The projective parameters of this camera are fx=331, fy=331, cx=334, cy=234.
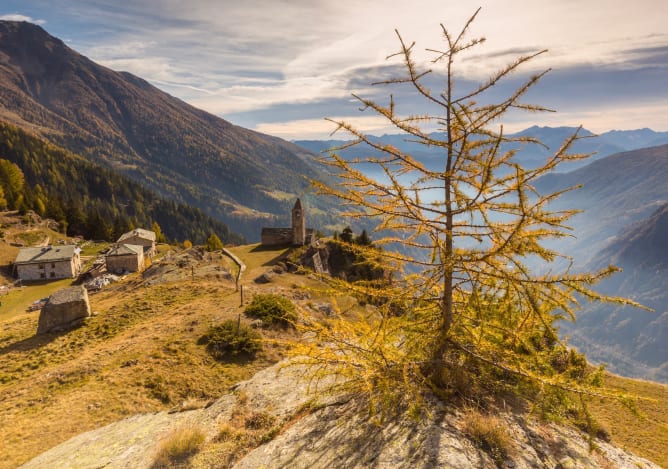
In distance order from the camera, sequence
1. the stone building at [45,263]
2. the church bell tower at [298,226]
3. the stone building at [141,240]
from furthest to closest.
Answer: the stone building at [141,240], the stone building at [45,263], the church bell tower at [298,226]

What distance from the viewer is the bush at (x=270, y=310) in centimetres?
2390

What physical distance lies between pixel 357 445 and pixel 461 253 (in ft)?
18.2

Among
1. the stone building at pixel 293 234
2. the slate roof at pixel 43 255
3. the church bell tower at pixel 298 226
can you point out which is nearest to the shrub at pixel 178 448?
the church bell tower at pixel 298 226

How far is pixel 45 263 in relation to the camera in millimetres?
61875

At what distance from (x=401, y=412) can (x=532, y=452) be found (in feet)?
10.4

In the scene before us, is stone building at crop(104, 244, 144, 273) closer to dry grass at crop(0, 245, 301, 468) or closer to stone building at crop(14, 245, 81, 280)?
stone building at crop(14, 245, 81, 280)

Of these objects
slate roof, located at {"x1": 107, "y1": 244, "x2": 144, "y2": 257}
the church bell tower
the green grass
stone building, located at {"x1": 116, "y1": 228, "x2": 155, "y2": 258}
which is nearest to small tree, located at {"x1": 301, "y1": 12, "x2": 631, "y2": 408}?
the green grass

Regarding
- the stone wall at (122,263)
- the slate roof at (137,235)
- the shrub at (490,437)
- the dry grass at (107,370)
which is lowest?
the stone wall at (122,263)

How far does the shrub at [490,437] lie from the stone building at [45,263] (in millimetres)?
77948

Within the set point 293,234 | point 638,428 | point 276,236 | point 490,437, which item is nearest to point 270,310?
point 490,437

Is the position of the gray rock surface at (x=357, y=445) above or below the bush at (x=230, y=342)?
above

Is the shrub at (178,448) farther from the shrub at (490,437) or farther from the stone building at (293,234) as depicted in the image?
the stone building at (293,234)

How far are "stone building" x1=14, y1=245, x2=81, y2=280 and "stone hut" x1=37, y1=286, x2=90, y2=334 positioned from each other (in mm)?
45171

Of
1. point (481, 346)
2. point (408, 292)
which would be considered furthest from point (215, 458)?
point (481, 346)
